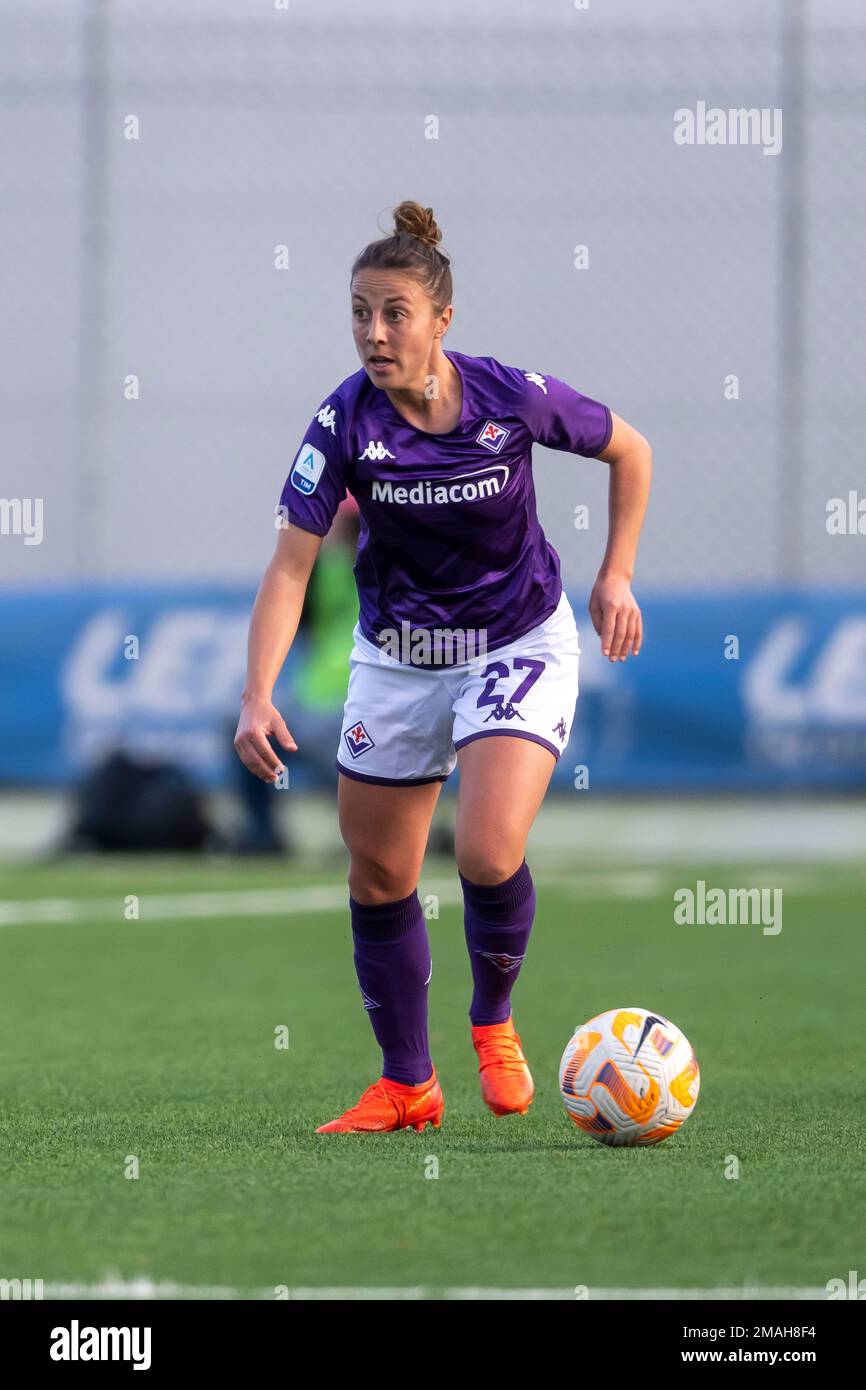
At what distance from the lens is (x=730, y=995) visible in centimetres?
775

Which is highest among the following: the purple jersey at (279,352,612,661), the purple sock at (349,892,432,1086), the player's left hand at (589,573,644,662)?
the purple jersey at (279,352,612,661)

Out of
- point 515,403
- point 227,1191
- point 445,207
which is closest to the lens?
point 227,1191

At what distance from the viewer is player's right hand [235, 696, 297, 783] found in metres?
4.70

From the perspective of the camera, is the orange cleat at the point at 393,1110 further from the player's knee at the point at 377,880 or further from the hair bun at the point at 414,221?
the hair bun at the point at 414,221

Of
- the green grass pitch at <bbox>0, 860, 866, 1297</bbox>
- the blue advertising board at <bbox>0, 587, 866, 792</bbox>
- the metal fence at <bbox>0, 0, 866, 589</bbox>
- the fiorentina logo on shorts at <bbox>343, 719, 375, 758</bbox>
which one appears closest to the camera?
the green grass pitch at <bbox>0, 860, 866, 1297</bbox>

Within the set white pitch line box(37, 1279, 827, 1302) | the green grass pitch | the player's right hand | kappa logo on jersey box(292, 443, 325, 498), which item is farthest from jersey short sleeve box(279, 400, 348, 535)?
white pitch line box(37, 1279, 827, 1302)

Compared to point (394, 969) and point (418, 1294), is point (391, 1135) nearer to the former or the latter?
point (394, 969)

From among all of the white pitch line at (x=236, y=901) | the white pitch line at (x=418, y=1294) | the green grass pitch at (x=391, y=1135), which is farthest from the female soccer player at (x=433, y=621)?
the white pitch line at (x=236, y=901)

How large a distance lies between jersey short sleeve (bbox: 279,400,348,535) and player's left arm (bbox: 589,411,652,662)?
0.64 metres

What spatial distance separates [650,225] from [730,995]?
6.88 metres

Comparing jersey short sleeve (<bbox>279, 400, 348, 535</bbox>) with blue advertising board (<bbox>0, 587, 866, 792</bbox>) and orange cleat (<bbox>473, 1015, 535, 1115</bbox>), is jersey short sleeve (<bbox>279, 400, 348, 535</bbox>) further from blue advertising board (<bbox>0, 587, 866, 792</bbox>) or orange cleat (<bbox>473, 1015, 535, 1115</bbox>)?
blue advertising board (<bbox>0, 587, 866, 792</bbox>)

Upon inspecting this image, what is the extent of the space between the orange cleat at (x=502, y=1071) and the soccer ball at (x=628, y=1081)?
30 cm
